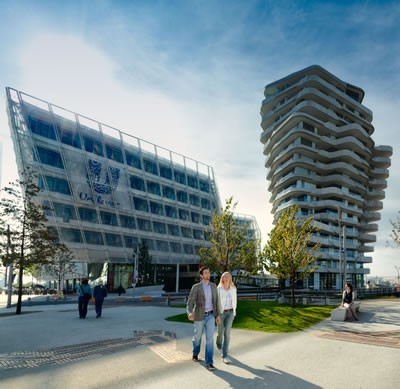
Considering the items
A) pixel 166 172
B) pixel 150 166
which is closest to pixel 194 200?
pixel 166 172

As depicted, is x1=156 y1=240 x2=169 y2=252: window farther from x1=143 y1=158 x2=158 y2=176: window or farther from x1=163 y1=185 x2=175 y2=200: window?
x1=143 y1=158 x2=158 y2=176: window

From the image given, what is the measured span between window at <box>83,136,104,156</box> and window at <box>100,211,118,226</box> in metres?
9.26

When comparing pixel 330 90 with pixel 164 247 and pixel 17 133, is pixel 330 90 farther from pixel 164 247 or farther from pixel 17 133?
pixel 17 133

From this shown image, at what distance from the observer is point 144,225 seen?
2275 inches

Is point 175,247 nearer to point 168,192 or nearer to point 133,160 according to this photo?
point 168,192

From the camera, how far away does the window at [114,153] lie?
5456 cm

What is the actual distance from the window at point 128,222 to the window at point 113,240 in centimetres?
220

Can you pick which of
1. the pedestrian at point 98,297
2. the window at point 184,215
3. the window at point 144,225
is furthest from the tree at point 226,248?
the window at point 184,215

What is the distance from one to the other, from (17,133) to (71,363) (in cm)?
4317

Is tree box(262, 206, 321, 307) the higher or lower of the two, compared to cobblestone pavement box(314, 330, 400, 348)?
higher

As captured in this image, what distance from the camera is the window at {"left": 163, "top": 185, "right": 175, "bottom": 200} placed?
63.2m

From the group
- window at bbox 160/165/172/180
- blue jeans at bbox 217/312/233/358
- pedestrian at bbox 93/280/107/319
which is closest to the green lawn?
pedestrian at bbox 93/280/107/319

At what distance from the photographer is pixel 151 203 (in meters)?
60.0

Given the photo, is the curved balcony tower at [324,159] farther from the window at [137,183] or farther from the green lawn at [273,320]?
the green lawn at [273,320]
